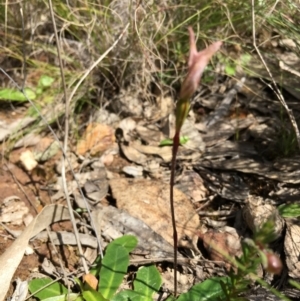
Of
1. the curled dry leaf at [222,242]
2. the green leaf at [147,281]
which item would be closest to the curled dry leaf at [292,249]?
the curled dry leaf at [222,242]

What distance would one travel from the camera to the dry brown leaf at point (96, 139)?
7.45ft

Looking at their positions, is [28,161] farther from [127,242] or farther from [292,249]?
[292,249]

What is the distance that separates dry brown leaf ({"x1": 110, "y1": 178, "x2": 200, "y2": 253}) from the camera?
1.87 metres

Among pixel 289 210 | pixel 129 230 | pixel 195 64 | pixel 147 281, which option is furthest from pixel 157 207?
pixel 195 64

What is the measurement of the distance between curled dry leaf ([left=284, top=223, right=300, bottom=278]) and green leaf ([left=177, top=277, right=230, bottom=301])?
0.25m

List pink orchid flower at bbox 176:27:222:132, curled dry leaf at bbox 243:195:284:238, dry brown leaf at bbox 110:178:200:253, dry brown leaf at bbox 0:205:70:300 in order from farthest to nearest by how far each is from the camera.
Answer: dry brown leaf at bbox 110:178:200:253 → curled dry leaf at bbox 243:195:284:238 → dry brown leaf at bbox 0:205:70:300 → pink orchid flower at bbox 176:27:222:132

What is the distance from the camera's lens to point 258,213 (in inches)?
70.8

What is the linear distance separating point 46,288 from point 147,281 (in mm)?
317

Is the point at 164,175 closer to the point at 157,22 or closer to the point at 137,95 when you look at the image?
Answer: the point at 137,95

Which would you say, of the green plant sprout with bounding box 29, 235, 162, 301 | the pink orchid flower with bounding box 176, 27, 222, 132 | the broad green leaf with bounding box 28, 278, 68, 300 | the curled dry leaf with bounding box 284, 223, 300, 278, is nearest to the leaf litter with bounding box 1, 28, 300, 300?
the curled dry leaf with bounding box 284, 223, 300, 278

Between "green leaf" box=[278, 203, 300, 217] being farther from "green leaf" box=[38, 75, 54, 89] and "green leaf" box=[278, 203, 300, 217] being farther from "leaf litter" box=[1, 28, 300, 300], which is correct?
"green leaf" box=[38, 75, 54, 89]

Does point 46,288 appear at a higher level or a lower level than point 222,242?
lower

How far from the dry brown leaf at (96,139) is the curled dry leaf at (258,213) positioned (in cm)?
71

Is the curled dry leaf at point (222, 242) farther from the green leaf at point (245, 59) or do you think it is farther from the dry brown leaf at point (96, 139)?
the green leaf at point (245, 59)
